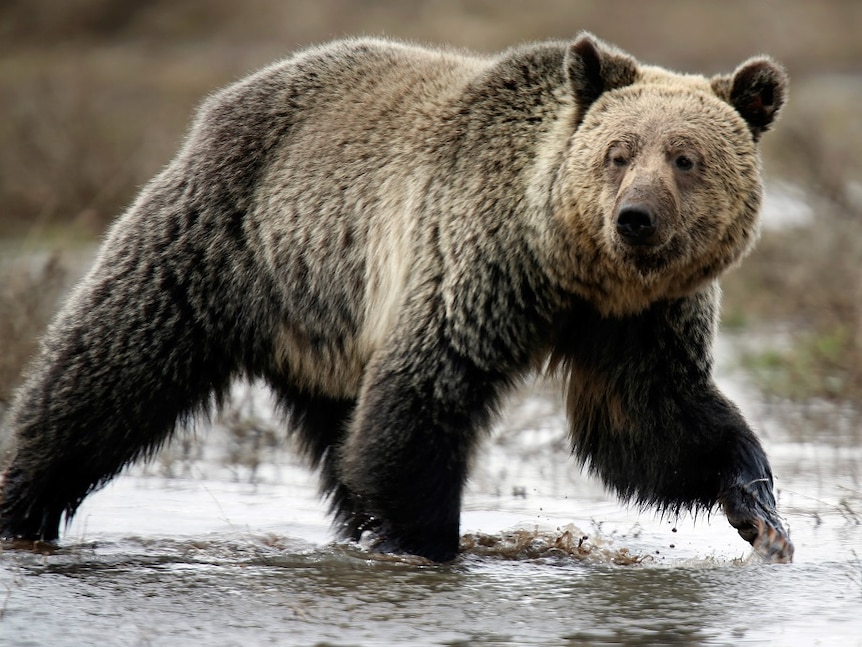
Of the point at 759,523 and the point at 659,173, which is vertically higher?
the point at 659,173

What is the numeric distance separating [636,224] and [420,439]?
1.22 m

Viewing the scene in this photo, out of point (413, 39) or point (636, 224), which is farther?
point (413, 39)

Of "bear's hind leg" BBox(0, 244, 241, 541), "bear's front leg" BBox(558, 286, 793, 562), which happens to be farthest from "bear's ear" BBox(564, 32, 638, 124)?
"bear's hind leg" BBox(0, 244, 241, 541)

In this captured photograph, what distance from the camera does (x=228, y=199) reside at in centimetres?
663

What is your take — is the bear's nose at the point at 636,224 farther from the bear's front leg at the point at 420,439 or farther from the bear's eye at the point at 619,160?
the bear's front leg at the point at 420,439

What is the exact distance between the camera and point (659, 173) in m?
5.48

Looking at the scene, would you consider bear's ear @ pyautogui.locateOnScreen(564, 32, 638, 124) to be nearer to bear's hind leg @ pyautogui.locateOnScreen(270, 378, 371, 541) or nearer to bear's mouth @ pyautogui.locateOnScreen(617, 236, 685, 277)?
bear's mouth @ pyautogui.locateOnScreen(617, 236, 685, 277)

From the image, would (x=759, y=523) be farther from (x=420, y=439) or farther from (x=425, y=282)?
(x=425, y=282)

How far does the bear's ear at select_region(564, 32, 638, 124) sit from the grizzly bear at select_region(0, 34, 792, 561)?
1cm

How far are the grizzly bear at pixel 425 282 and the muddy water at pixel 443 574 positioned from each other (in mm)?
309

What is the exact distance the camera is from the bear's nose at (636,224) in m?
5.31

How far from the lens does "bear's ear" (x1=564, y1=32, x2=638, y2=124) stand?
5855 mm

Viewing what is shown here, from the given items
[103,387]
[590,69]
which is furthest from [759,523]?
[103,387]

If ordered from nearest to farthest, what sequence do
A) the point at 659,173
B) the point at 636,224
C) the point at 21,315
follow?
1. the point at 636,224
2. the point at 659,173
3. the point at 21,315
